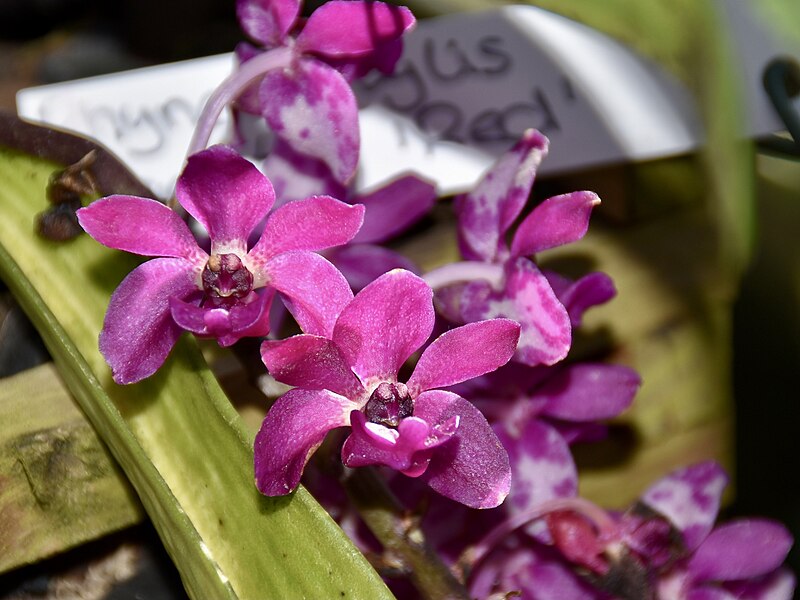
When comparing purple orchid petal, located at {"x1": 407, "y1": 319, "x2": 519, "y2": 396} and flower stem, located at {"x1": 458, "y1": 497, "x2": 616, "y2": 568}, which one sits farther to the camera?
flower stem, located at {"x1": 458, "y1": 497, "x2": 616, "y2": 568}

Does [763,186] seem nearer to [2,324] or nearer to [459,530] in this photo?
[459,530]

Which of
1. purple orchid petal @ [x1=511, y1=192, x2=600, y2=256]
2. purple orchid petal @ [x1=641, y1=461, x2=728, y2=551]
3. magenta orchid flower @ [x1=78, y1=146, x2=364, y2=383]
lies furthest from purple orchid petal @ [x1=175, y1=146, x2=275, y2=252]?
purple orchid petal @ [x1=641, y1=461, x2=728, y2=551]

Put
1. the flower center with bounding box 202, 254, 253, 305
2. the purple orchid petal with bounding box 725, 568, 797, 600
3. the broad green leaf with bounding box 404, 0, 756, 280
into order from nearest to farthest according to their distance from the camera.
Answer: the broad green leaf with bounding box 404, 0, 756, 280 < the flower center with bounding box 202, 254, 253, 305 < the purple orchid petal with bounding box 725, 568, 797, 600

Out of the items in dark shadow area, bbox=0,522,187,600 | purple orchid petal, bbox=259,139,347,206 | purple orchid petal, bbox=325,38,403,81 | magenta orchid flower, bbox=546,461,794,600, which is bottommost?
dark shadow area, bbox=0,522,187,600

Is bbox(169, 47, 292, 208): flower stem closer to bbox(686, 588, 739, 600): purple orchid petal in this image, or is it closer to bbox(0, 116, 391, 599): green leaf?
bbox(0, 116, 391, 599): green leaf

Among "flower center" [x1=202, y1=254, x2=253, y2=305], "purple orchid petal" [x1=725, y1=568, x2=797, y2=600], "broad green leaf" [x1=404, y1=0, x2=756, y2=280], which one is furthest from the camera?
"purple orchid petal" [x1=725, y1=568, x2=797, y2=600]

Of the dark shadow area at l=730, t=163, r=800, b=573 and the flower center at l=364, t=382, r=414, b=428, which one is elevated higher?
the flower center at l=364, t=382, r=414, b=428

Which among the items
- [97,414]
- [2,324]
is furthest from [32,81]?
[97,414]

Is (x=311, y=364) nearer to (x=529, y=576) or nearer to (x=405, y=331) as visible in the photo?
(x=405, y=331)
